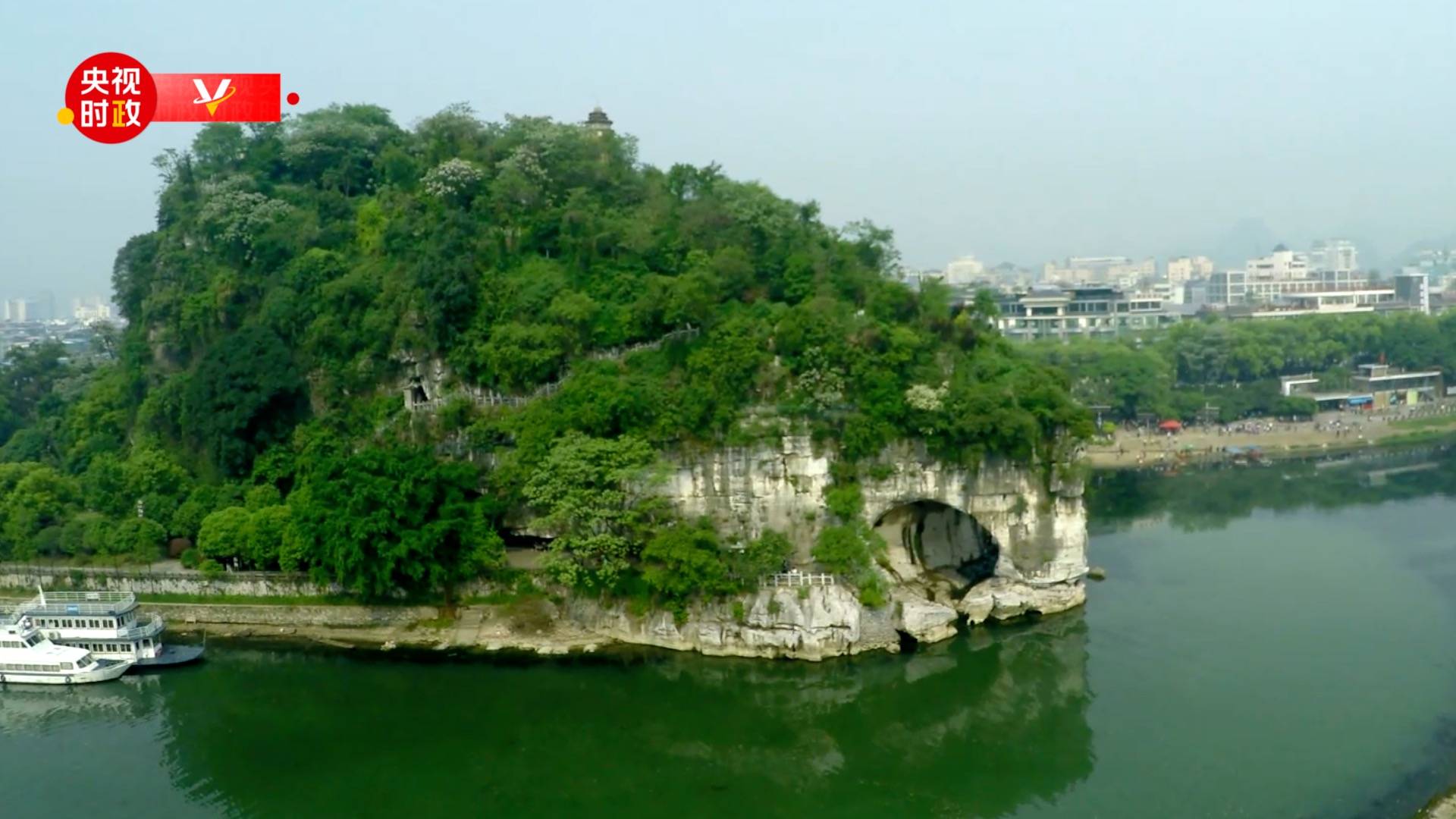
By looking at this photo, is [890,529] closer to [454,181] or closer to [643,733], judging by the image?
[643,733]

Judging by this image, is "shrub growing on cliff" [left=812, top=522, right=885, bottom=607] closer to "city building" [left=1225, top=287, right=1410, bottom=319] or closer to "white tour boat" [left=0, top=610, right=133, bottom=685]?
"white tour boat" [left=0, top=610, right=133, bottom=685]

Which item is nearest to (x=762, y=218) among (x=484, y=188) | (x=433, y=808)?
(x=484, y=188)

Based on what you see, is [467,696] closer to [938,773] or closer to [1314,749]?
[938,773]

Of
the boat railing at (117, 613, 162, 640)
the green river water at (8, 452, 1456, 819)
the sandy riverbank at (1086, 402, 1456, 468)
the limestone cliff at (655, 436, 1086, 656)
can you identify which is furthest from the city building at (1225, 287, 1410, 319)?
the boat railing at (117, 613, 162, 640)

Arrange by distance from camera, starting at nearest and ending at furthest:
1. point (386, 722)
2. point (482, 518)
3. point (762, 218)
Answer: point (386, 722) < point (482, 518) < point (762, 218)

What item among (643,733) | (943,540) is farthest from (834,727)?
(943,540)
